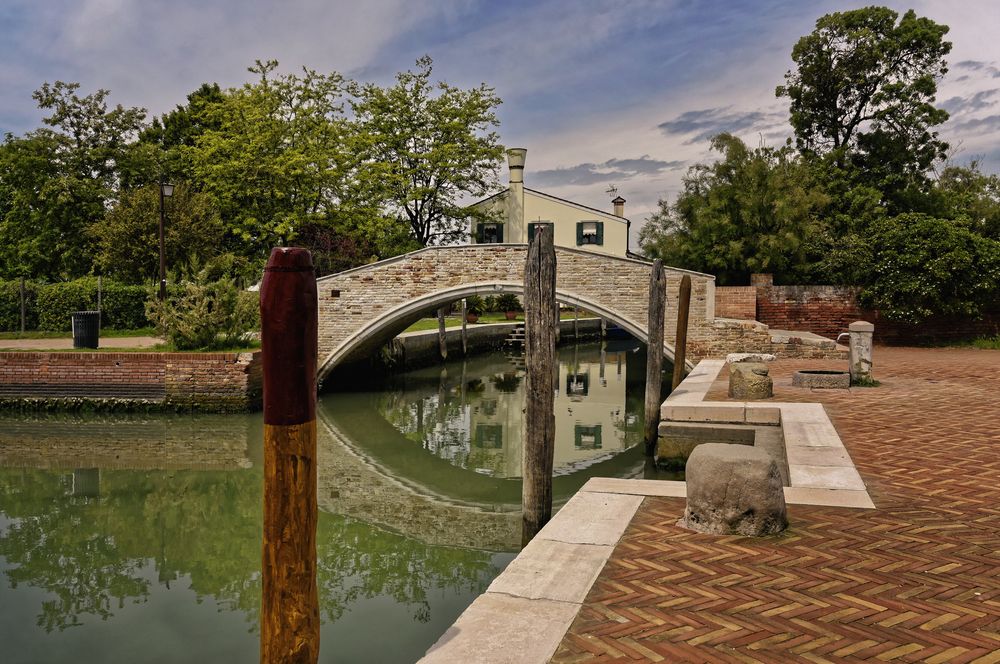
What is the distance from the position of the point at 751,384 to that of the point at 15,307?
1934 cm

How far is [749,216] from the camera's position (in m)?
21.2

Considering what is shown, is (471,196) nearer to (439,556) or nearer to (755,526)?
(439,556)

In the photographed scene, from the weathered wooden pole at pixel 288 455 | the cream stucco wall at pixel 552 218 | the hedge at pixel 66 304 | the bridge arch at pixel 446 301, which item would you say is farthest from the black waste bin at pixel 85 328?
the cream stucco wall at pixel 552 218

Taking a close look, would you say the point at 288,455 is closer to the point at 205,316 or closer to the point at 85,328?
the point at 205,316

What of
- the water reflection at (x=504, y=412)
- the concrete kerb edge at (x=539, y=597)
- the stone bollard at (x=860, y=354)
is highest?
the stone bollard at (x=860, y=354)

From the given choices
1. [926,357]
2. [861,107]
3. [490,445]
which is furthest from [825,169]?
[490,445]

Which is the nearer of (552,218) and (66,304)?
(66,304)

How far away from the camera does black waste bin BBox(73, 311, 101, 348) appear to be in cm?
1502

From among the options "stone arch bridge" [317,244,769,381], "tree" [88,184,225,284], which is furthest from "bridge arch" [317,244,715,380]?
"tree" [88,184,225,284]

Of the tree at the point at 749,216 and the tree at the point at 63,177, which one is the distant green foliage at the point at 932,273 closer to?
the tree at the point at 749,216

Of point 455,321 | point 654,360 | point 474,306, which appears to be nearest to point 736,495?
point 654,360

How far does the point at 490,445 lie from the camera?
12648 mm

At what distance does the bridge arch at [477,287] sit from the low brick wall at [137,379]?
2540 millimetres

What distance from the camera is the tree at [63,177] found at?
25719 mm
